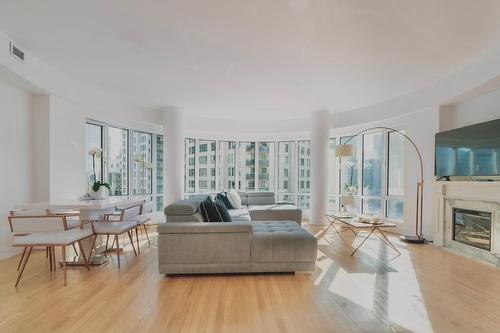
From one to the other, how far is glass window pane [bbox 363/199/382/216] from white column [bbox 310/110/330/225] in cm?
99

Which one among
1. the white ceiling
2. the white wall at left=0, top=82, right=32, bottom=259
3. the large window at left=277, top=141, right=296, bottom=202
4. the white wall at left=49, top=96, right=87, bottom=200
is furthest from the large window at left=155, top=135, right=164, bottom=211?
the large window at left=277, top=141, right=296, bottom=202

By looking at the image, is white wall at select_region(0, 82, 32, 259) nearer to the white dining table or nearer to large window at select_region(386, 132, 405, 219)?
the white dining table

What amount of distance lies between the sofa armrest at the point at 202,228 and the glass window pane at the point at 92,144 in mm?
2922

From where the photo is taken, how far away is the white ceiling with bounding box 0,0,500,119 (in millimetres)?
2482

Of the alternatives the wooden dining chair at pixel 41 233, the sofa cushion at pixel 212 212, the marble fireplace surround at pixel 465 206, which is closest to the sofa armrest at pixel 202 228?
the sofa cushion at pixel 212 212

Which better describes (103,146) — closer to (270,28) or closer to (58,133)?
(58,133)

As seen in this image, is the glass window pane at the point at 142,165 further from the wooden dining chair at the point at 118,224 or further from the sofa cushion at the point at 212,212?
the sofa cushion at the point at 212,212

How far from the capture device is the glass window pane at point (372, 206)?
6.19m

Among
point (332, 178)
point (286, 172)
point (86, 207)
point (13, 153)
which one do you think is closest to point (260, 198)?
point (286, 172)

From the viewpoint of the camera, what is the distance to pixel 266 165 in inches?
315

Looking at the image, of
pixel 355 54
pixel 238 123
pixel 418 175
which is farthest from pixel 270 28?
pixel 238 123

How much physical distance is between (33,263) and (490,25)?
6089mm

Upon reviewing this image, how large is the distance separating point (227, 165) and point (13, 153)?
4873mm

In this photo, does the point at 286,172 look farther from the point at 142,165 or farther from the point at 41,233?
the point at 41,233
